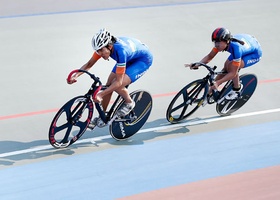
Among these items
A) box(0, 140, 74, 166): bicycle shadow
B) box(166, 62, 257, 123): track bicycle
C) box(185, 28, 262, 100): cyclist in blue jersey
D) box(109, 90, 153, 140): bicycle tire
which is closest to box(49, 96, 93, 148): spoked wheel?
box(0, 140, 74, 166): bicycle shadow

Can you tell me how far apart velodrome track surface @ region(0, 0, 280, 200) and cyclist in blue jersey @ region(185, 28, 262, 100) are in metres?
0.60

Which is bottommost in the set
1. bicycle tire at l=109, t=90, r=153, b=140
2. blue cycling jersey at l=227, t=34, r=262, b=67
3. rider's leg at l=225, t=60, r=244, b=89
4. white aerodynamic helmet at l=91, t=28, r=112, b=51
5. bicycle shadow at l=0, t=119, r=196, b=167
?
bicycle shadow at l=0, t=119, r=196, b=167

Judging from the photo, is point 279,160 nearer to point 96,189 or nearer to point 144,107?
point 144,107

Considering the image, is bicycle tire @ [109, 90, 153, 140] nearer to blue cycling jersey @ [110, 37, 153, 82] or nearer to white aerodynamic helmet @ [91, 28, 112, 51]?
blue cycling jersey @ [110, 37, 153, 82]

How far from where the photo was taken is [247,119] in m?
8.65

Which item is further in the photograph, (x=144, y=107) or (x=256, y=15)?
(x=256, y=15)

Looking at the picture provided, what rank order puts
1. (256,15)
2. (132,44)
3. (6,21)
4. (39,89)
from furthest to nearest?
(256,15)
(6,21)
(39,89)
(132,44)

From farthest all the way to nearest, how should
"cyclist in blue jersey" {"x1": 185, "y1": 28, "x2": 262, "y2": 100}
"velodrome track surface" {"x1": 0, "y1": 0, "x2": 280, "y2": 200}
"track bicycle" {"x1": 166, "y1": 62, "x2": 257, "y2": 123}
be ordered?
1. "track bicycle" {"x1": 166, "y1": 62, "x2": 257, "y2": 123}
2. "cyclist in blue jersey" {"x1": 185, "y1": 28, "x2": 262, "y2": 100}
3. "velodrome track surface" {"x1": 0, "y1": 0, "x2": 280, "y2": 200}

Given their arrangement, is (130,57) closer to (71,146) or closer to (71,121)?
(71,121)

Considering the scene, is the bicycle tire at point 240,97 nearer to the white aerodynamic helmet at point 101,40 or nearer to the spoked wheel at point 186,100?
the spoked wheel at point 186,100

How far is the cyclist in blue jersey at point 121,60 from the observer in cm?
711

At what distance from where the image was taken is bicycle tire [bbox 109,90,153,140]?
7.74 metres

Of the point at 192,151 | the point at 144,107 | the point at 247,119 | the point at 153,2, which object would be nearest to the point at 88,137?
the point at 144,107

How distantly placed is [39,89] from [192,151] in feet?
9.16
